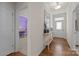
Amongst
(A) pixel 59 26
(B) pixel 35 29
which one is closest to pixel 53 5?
(A) pixel 59 26

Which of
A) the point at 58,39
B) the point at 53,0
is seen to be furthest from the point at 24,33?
the point at 53,0

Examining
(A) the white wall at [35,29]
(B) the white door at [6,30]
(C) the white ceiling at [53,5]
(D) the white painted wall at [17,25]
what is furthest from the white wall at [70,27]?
(B) the white door at [6,30]

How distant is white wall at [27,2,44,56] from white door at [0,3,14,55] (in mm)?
294

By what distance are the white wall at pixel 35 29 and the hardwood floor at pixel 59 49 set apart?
0.14 meters

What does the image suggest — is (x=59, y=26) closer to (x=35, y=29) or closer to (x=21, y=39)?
(x=35, y=29)

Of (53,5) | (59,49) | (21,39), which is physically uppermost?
(53,5)

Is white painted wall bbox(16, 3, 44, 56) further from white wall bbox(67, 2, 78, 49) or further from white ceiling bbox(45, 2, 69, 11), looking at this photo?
white wall bbox(67, 2, 78, 49)

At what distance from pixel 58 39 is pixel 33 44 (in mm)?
421

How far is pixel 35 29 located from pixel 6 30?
47 centimetres

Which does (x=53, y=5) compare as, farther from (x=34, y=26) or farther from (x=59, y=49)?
(x=59, y=49)

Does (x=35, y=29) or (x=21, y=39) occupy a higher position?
(x=35, y=29)

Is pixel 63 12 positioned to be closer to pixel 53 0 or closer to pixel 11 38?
pixel 53 0

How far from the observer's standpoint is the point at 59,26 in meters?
1.98

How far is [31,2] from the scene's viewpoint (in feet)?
6.15
